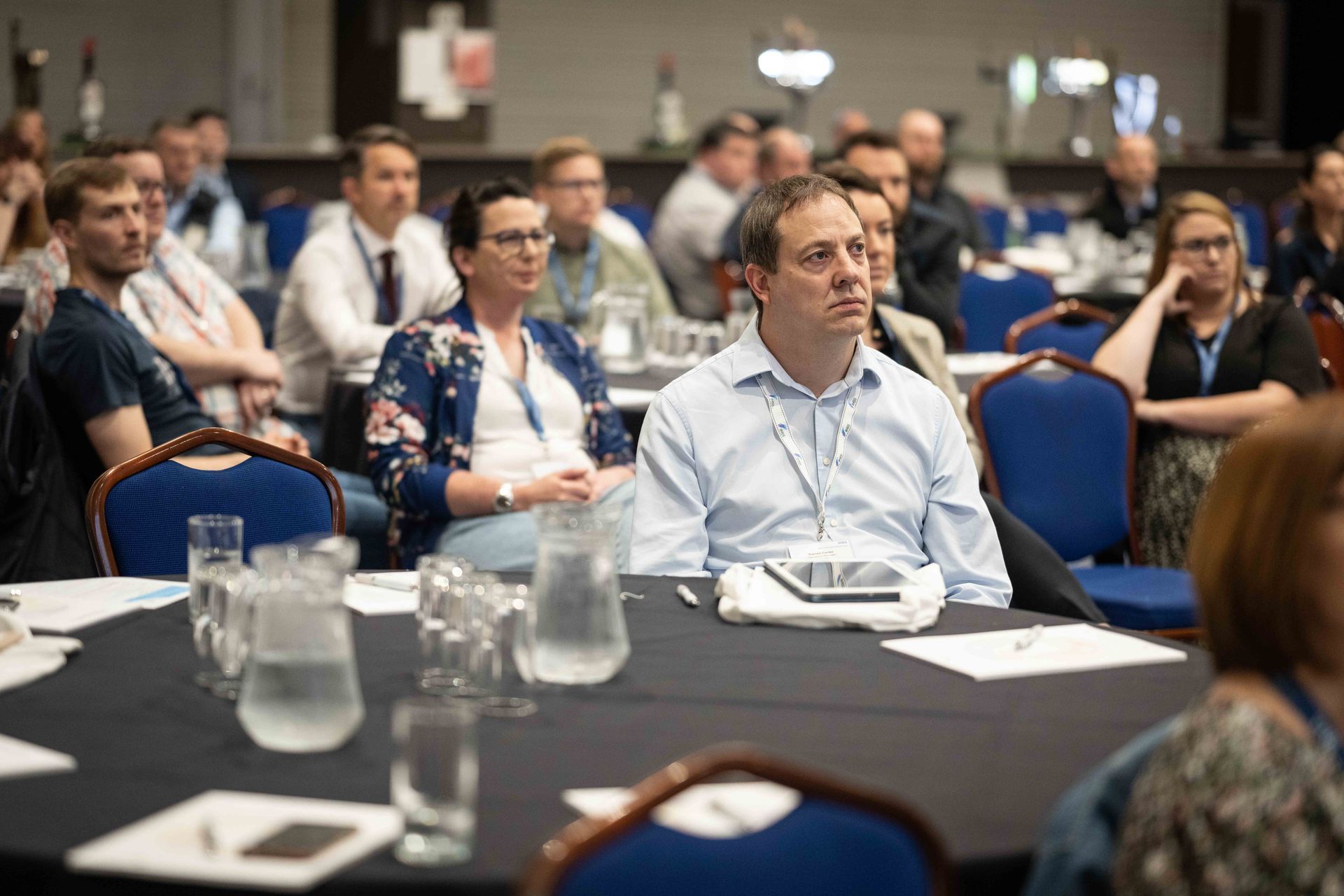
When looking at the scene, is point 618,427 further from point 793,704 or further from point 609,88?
point 609,88

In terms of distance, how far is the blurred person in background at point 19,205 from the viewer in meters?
6.93

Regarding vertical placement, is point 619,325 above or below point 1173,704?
above

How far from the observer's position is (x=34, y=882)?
1382 millimetres

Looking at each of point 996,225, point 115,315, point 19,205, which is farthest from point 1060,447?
point 996,225

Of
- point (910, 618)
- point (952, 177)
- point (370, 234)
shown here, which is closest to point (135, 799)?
point (910, 618)

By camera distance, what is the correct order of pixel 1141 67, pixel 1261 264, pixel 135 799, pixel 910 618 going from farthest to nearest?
pixel 1141 67 → pixel 1261 264 → pixel 910 618 → pixel 135 799

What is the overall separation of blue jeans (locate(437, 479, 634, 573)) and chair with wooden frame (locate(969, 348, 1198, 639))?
3.27 ft

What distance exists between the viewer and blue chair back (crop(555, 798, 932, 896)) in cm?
119

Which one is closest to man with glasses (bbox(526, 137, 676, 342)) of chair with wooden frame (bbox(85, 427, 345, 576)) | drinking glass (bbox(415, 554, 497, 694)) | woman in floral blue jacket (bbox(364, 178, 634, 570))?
woman in floral blue jacket (bbox(364, 178, 634, 570))

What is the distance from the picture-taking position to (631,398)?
4.30 meters

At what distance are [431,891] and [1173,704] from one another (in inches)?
38.4

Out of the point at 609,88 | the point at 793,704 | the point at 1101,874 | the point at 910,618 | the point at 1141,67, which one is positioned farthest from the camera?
the point at 1141,67

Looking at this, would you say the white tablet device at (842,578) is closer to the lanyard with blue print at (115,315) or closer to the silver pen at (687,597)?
the silver pen at (687,597)

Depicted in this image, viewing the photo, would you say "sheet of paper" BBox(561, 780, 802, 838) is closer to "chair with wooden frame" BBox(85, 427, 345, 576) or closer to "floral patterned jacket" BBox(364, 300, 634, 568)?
"chair with wooden frame" BBox(85, 427, 345, 576)
